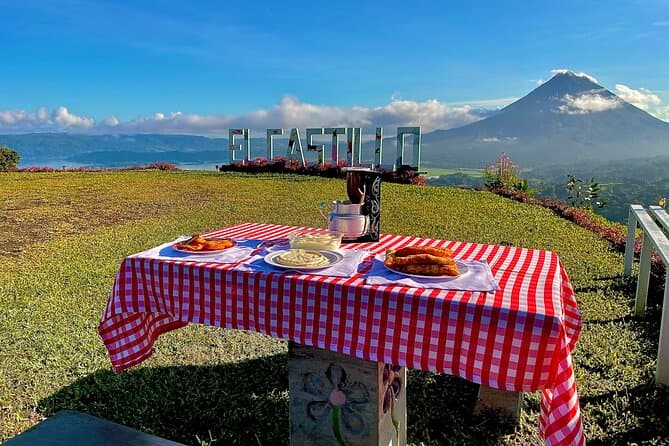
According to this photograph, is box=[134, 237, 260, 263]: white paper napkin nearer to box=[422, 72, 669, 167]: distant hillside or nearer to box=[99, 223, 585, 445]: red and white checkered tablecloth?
box=[99, 223, 585, 445]: red and white checkered tablecloth

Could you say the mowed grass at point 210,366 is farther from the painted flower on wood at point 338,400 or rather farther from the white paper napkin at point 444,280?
the white paper napkin at point 444,280

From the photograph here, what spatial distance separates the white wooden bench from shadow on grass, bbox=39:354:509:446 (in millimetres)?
1015

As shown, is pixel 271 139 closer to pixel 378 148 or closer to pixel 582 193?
pixel 378 148

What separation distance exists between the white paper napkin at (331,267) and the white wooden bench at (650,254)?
1809 millimetres

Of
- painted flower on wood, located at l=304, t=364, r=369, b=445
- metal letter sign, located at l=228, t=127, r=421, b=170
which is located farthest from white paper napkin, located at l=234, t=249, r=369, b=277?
metal letter sign, located at l=228, t=127, r=421, b=170

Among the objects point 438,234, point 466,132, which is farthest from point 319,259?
point 466,132

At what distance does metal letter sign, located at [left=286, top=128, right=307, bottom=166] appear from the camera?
50.3ft

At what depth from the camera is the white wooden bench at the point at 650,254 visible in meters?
2.67

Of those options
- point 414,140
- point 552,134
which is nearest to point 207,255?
point 414,140

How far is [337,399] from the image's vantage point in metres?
1.76

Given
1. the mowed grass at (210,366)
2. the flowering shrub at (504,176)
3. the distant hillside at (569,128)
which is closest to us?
the mowed grass at (210,366)

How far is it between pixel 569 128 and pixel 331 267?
133 metres

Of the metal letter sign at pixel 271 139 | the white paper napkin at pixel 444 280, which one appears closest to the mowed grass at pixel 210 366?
the white paper napkin at pixel 444 280

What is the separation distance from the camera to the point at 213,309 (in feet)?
5.88
